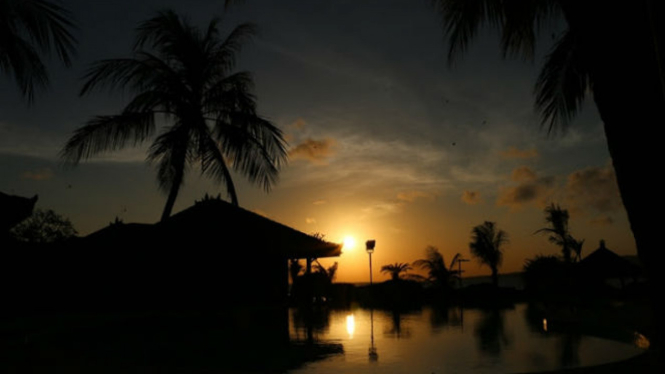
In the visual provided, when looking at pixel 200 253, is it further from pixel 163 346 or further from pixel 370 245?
pixel 370 245

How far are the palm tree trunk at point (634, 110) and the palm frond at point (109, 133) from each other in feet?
43.6

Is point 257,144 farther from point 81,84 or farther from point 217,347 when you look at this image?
point 217,347

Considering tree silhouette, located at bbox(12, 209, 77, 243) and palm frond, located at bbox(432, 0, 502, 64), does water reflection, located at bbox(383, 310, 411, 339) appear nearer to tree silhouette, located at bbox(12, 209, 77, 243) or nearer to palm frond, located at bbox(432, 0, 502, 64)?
palm frond, located at bbox(432, 0, 502, 64)

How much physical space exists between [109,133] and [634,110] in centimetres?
1351

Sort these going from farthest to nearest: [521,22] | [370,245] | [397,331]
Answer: [370,245] < [397,331] < [521,22]

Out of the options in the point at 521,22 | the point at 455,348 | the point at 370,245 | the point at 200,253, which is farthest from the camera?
the point at 370,245

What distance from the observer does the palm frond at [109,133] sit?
13070mm

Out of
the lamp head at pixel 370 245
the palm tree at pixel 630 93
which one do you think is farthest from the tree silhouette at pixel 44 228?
the palm tree at pixel 630 93

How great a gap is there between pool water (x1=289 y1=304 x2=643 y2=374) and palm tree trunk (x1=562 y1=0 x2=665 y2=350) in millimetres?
5101

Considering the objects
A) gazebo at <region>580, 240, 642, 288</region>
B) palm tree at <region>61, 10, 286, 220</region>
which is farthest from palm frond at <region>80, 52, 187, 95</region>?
gazebo at <region>580, 240, 642, 288</region>

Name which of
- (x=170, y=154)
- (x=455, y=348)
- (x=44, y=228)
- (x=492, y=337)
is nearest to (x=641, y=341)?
(x=492, y=337)

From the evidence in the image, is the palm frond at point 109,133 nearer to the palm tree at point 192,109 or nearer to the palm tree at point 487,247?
the palm tree at point 192,109

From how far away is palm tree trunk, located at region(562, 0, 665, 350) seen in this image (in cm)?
201

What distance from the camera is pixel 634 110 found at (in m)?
2.04
